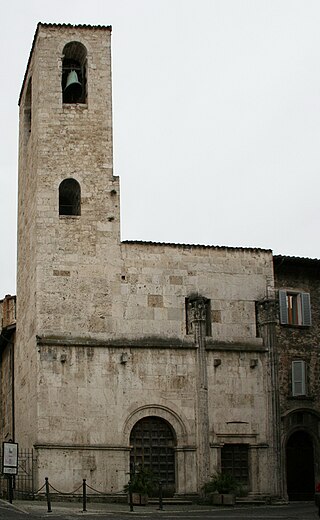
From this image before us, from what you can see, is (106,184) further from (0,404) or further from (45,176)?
(0,404)

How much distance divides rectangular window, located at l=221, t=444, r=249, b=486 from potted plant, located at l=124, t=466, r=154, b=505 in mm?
3263

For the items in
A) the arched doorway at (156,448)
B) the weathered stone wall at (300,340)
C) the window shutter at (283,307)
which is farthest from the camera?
the window shutter at (283,307)

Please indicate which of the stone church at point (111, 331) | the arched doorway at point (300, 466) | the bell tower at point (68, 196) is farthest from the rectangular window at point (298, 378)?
the bell tower at point (68, 196)

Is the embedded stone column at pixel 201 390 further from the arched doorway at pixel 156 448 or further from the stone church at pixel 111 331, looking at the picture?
the arched doorway at pixel 156 448

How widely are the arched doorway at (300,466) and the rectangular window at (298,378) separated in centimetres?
148

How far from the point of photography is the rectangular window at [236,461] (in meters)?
34.7

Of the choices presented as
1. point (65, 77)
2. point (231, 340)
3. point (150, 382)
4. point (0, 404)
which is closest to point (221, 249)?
point (231, 340)

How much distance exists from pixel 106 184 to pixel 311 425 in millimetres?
11769

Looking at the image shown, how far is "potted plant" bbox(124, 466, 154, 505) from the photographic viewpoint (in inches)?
1249

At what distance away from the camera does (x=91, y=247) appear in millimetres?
34906

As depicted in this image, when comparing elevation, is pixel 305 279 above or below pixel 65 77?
below

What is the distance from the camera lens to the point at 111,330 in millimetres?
34250

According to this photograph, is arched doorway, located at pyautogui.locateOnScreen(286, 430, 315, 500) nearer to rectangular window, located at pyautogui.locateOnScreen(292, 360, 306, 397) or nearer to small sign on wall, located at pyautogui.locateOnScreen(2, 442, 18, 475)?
rectangular window, located at pyautogui.locateOnScreen(292, 360, 306, 397)

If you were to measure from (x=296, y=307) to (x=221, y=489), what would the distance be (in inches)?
336
